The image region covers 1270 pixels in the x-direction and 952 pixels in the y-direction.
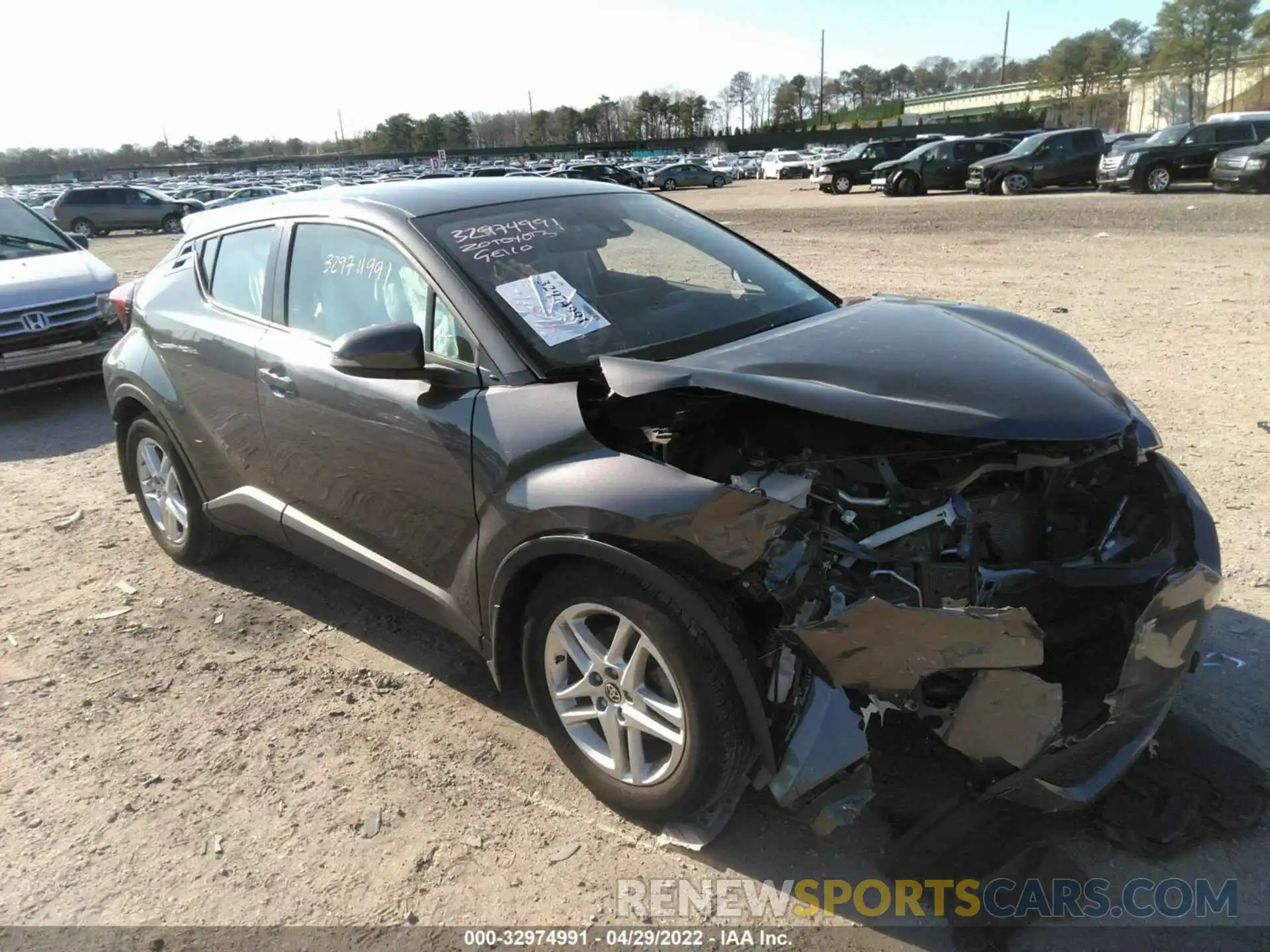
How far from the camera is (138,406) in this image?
457 cm

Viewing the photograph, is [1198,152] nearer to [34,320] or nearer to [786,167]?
[34,320]

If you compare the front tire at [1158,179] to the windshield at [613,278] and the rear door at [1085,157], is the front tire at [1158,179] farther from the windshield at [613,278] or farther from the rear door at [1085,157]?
the windshield at [613,278]

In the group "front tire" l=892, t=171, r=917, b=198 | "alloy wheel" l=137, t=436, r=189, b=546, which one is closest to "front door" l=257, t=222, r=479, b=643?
"alloy wheel" l=137, t=436, r=189, b=546

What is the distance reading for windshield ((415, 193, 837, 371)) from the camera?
9.84ft

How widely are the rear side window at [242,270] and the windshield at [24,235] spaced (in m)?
5.83

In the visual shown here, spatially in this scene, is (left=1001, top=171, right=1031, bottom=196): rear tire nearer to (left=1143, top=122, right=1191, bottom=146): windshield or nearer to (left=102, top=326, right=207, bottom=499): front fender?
(left=1143, top=122, right=1191, bottom=146): windshield

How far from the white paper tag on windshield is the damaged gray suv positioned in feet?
0.04

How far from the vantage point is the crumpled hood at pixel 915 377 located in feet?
7.69

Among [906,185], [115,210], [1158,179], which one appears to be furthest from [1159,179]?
[115,210]

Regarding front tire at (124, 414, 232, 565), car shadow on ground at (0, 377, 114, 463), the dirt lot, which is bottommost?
the dirt lot

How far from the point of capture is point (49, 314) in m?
7.72

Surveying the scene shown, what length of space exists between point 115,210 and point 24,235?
89.9 feet

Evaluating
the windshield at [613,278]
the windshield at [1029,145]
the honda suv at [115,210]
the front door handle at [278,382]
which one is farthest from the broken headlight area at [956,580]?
the honda suv at [115,210]

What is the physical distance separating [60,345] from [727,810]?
25.4 feet
